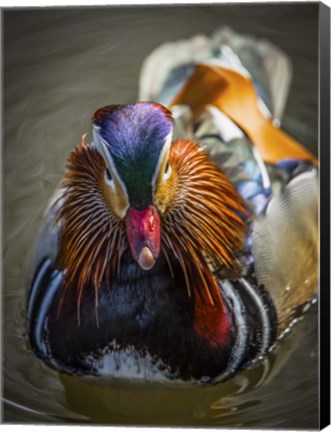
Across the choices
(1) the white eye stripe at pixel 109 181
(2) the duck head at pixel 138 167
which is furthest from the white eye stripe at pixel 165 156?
(1) the white eye stripe at pixel 109 181

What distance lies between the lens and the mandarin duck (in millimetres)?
3367

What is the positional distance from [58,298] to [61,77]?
60cm

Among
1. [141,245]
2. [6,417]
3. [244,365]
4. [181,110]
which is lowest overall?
[6,417]

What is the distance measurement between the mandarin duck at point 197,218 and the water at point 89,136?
0.14ft

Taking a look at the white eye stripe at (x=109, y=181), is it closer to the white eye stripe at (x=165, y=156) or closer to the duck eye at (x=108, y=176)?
the duck eye at (x=108, y=176)

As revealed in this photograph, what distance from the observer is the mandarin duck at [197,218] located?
11.0 ft

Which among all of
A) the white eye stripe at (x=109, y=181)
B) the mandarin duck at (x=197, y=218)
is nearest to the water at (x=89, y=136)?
the mandarin duck at (x=197, y=218)

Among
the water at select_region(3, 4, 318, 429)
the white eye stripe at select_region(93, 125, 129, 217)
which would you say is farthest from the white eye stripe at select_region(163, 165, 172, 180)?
the water at select_region(3, 4, 318, 429)

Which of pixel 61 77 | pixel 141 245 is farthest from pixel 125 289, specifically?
pixel 61 77

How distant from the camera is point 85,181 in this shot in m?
3.43

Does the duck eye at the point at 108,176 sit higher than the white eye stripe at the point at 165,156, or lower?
lower

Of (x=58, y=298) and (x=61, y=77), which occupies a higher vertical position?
(x=61, y=77)

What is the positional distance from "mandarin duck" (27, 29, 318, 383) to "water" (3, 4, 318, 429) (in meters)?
0.04

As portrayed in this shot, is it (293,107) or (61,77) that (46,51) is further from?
(293,107)
